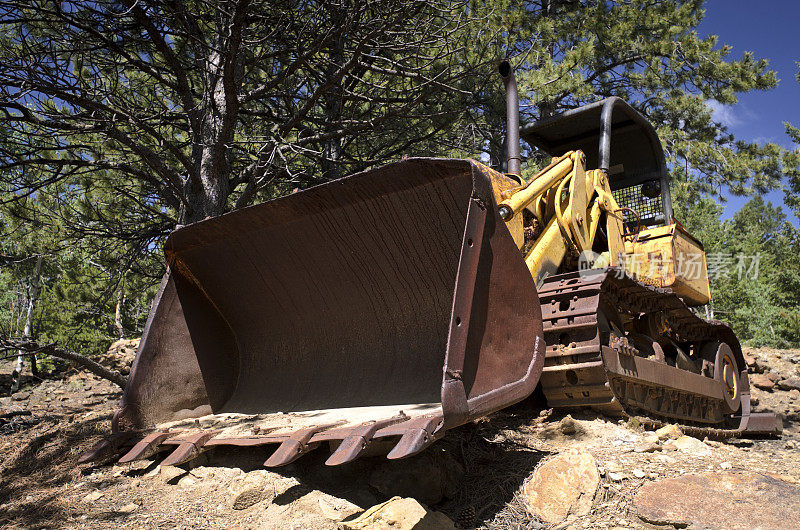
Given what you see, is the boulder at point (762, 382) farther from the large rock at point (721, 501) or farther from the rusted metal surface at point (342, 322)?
the rusted metal surface at point (342, 322)

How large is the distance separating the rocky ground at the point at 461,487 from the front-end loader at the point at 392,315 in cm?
19

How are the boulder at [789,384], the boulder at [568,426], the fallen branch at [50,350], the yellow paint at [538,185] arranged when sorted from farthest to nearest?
the boulder at [789,384] < the fallen branch at [50,350] < the boulder at [568,426] < the yellow paint at [538,185]

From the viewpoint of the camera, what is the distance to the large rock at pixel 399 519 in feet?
7.57

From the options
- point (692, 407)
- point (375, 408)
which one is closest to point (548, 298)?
point (375, 408)

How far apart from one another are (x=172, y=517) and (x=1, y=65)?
3.38 m

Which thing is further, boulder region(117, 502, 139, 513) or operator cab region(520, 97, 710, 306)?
operator cab region(520, 97, 710, 306)

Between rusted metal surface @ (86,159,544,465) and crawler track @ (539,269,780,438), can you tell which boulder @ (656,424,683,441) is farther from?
rusted metal surface @ (86,159,544,465)

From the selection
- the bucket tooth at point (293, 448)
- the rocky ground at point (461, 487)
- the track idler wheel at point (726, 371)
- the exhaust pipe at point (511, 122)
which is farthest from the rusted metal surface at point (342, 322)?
the track idler wheel at point (726, 371)

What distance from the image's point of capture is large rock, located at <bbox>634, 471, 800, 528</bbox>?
2561 millimetres

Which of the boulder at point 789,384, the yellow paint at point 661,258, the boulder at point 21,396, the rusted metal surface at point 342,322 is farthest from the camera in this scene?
the boulder at point 789,384

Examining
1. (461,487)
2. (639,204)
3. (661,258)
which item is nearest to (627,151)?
(639,204)

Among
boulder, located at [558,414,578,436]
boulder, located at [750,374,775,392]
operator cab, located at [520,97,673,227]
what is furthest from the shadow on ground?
boulder, located at [750,374,775,392]

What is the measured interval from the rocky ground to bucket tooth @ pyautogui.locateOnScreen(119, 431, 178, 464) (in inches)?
5.6

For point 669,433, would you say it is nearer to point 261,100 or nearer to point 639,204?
point 639,204
